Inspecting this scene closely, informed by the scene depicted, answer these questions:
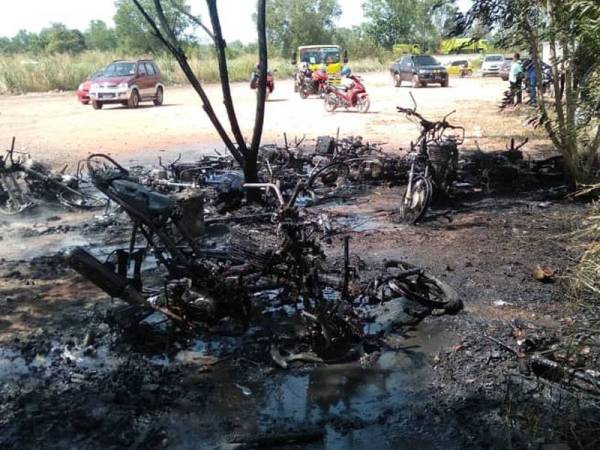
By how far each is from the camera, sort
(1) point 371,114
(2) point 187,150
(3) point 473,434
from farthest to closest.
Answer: (1) point 371,114 → (2) point 187,150 → (3) point 473,434

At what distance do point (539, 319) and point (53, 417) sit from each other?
12.3 feet

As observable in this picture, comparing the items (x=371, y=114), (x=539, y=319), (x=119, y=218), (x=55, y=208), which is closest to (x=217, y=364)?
(x=539, y=319)

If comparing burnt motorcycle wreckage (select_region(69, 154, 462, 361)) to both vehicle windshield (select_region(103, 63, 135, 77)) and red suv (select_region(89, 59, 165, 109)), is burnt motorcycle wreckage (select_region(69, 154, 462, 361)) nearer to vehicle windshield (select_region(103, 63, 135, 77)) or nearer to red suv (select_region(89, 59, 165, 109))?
red suv (select_region(89, 59, 165, 109))

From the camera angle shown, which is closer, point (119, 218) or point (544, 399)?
point (544, 399)

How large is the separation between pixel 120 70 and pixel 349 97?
9.13 metres

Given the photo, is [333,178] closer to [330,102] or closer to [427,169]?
[427,169]

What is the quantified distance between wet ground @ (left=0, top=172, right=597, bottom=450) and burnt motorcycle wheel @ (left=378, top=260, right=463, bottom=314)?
0.53ft

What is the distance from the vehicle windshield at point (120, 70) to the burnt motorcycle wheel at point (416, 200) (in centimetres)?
1770

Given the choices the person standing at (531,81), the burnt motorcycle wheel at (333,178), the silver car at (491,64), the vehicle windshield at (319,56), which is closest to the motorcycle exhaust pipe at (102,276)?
the burnt motorcycle wheel at (333,178)

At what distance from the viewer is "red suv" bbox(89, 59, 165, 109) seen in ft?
73.4

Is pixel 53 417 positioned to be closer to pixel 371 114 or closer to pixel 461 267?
pixel 461 267

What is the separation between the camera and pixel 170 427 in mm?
3641

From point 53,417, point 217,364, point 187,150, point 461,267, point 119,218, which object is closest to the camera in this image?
point 53,417

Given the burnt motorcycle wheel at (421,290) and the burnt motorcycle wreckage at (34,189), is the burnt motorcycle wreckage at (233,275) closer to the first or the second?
the burnt motorcycle wheel at (421,290)
